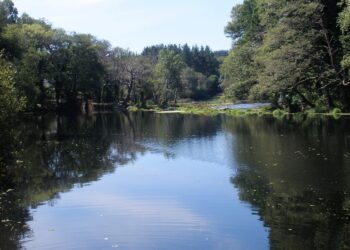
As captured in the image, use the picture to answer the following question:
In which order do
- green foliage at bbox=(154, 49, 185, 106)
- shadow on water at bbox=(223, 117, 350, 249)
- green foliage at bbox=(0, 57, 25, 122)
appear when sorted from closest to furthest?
shadow on water at bbox=(223, 117, 350, 249) < green foliage at bbox=(0, 57, 25, 122) < green foliage at bbox=(154, 49, 185, 106)

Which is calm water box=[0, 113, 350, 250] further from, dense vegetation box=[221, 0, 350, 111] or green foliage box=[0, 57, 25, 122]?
dense vegetation box=[221, 0, 350, 111]

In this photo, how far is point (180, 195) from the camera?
65.3 feet

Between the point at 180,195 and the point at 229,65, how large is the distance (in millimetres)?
60753

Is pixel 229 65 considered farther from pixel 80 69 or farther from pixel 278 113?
pixel 80 69

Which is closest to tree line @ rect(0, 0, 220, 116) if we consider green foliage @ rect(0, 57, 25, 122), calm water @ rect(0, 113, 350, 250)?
calm water @ rect(0, 113, 350, 250)

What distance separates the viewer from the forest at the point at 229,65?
186ft

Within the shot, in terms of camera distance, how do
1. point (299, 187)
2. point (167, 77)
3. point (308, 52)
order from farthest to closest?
point (167, 77), point (308, 52), point (299, 187)

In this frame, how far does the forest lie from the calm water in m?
5.36

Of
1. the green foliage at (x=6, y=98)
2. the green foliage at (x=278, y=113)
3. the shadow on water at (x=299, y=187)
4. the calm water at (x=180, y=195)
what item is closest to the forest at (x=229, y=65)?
the green foliage at (x=6, y=98)

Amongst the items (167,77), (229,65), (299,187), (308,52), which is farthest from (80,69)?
(299,187)

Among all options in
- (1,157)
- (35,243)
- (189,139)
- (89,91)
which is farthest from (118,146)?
(89,91)

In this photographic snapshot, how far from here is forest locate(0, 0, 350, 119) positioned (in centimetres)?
5675

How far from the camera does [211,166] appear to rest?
88.7ft

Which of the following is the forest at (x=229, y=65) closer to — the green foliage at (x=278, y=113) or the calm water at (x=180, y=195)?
the green foliage at (x=278, y=113)
